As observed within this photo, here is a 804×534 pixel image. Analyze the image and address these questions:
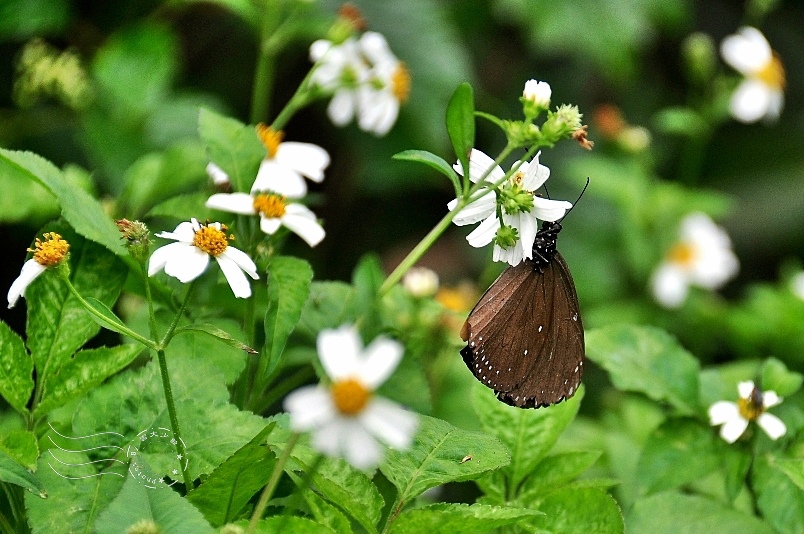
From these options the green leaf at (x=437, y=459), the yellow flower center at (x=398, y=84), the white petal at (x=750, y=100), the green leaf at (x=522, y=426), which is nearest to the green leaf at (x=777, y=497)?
the green leaf at (x=522, y=426)

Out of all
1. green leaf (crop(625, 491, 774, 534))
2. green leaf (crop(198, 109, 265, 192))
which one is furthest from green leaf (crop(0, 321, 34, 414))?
green leaf (crop(625, 491, 774, 534))

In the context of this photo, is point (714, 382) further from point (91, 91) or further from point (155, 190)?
point (91, 91)

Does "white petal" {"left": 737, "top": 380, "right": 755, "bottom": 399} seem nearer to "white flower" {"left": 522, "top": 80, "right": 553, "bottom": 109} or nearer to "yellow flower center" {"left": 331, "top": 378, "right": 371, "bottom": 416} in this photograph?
"white flower" {"left": 522, "top": 80, "right": 553, "bottom": 109}

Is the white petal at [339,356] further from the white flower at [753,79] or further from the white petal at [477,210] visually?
the white flower at [753,79]

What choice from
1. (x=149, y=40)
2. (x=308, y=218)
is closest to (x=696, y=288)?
(x=149, y=40)

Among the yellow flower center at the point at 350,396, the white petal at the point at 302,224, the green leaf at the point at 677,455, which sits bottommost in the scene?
the green leaf at the point at 677,455

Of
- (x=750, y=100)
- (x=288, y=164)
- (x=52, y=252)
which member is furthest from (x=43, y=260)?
(x=750, y=100)
